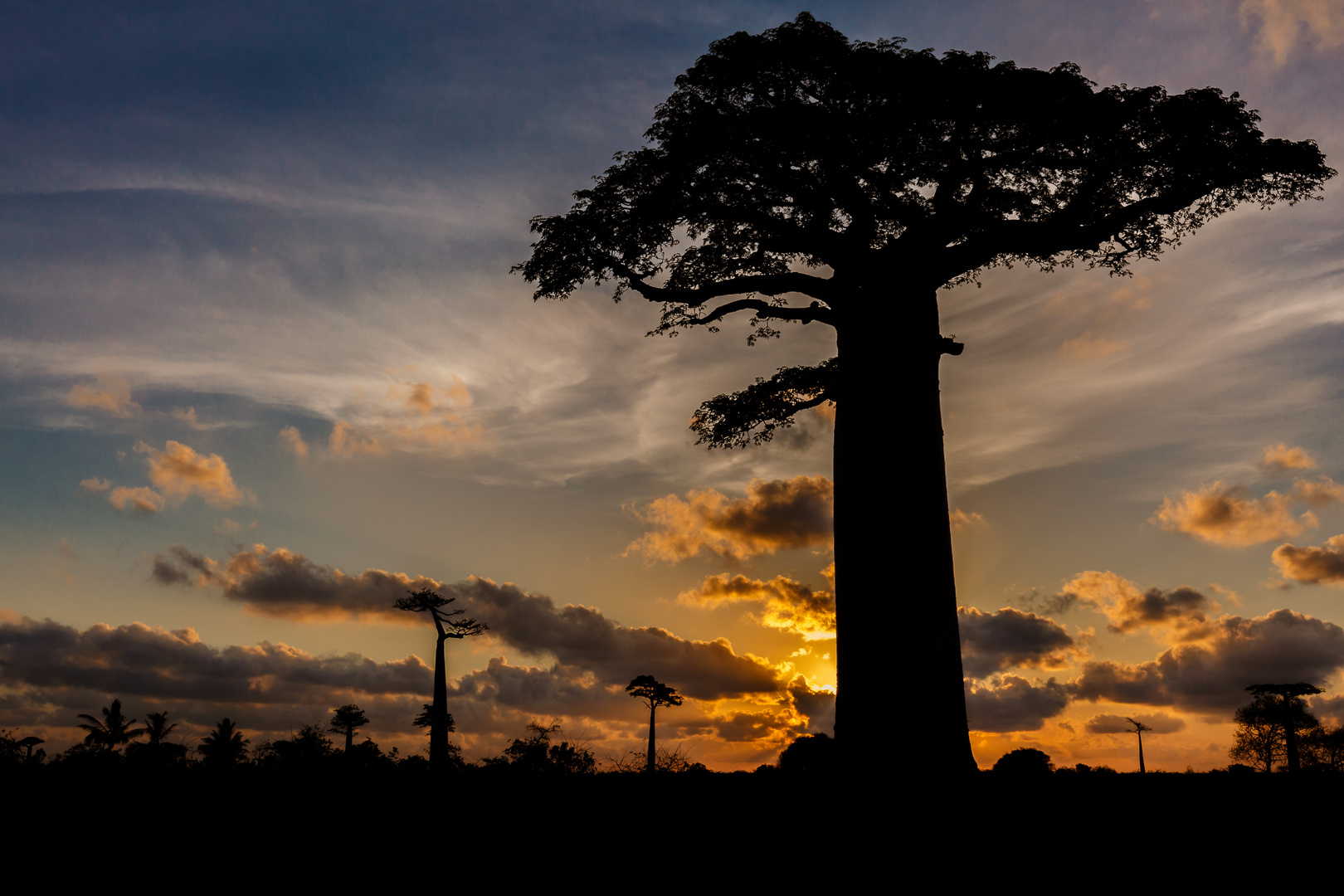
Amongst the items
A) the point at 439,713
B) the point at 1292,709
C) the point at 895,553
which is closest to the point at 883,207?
the point at 895,553

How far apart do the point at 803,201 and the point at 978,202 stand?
1895 millimetres

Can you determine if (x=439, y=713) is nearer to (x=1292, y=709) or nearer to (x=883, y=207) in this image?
(x=883, y=207)

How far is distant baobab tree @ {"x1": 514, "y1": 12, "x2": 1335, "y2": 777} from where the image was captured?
819cm

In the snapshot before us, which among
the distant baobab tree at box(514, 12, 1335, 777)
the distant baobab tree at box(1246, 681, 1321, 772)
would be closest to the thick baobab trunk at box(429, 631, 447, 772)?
the distant baobab tree at box(514, 12, 1335, 777)

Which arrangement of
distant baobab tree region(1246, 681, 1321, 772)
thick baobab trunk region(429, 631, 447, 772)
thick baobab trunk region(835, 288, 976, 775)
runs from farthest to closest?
distant baobab tree region(1246, 681, 1321, 772) < thick baobab trunk region(429, 631, 447, 772) < thick baobab trunk region(835, 288, 976, 775)

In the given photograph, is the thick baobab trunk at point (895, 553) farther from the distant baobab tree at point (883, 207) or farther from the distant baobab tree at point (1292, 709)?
the distant baobab tree at point (1292, 709)

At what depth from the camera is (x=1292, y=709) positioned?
136 ft

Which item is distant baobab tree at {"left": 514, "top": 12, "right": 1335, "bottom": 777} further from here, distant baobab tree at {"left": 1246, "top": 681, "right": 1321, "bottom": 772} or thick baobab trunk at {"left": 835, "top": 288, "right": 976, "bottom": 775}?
distant baobab tree at {"left": 1246, "top": 681, "right": 1321, "bottom": 772}

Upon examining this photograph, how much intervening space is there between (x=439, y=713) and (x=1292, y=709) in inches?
1548

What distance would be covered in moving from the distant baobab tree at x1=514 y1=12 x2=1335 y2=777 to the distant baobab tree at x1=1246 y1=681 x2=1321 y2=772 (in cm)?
3908

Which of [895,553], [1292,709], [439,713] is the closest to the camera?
[895,553]

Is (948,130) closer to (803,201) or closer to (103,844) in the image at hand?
(803,201)

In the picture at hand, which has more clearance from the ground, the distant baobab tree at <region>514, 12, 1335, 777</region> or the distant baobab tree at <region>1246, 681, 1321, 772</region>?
the distant baobab tree at <region>514, 12, 1335, 777</region>

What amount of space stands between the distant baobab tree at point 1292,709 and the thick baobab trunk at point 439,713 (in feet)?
118
